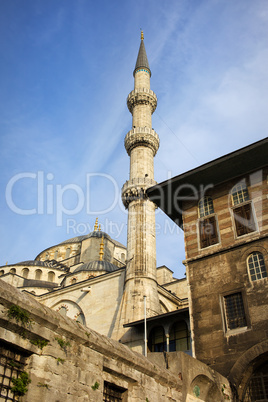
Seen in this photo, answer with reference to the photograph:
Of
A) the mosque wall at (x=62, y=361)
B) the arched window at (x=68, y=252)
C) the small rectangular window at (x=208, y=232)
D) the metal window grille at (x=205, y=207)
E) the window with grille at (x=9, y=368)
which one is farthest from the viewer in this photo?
the arched window at (x=68, y=252)

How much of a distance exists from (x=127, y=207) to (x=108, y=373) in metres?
18.9

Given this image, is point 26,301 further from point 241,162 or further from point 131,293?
point 131,293

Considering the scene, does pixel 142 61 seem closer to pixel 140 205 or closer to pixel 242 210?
pixel 140 205

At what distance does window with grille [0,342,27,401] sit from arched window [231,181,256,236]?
789 centimetres

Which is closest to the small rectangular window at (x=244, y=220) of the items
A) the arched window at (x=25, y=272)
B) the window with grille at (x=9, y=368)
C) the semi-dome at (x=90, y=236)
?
the window with grille at (x=9, y=368)

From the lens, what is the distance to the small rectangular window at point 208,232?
12.3 meters

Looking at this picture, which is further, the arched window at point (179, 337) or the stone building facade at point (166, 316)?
the arched window at point (179, 337)

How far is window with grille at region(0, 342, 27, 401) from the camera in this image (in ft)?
17.6

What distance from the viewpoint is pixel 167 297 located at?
80.1ft

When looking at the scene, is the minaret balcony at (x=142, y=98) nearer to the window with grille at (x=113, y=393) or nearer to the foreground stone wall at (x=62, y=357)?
the foreground stone wall at (x=62, y=357)

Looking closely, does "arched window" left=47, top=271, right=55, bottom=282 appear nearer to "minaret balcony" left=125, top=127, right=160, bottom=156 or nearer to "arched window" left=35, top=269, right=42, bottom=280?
"arched window" left=35, top=269, right=42, bottom=280

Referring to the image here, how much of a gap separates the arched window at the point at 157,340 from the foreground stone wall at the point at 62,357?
9311 millimetres

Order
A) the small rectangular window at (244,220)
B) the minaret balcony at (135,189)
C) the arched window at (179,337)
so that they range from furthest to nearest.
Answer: the minaret balcony at (135,189) < the arched window at (179,337) < the small rectangular window at (244,220)

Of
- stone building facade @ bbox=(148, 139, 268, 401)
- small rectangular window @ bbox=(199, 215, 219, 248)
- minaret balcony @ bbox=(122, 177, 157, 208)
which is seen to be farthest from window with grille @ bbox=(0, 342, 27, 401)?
minaret balcony @ bbox=(122, 177, 157, 208)
